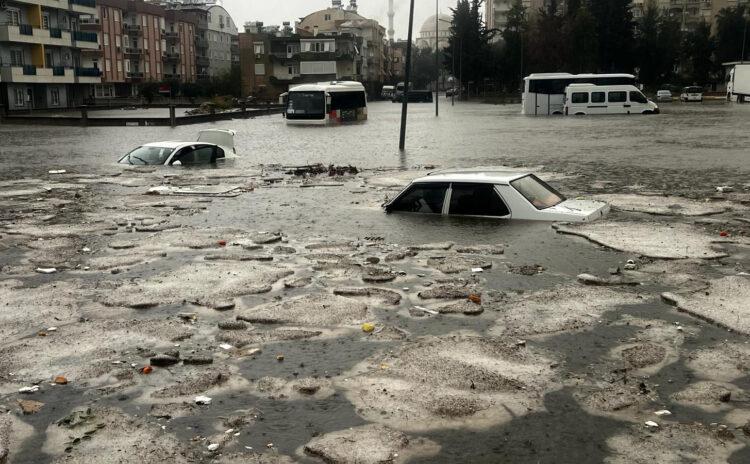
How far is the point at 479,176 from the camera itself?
13.4 metres

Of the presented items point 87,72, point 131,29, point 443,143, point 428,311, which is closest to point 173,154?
point 443,143

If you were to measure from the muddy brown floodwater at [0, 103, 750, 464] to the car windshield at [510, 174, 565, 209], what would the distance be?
30.1 inches

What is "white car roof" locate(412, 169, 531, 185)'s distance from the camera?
13242 mm

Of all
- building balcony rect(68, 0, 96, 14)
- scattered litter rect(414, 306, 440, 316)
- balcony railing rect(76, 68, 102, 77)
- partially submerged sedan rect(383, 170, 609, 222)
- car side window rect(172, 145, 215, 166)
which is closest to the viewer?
scattered litter rect(414, 306, 440, 316)

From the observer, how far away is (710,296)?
345 inches

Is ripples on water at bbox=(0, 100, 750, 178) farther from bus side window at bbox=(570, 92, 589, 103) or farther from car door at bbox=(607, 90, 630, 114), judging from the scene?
bus side window at bbox=(570, 92, 589, 103)

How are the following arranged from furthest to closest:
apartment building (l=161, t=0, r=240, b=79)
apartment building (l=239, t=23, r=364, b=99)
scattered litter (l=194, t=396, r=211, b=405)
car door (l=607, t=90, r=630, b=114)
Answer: apartment building (l=161, t=0, r=240, b=79)
apartment building (l=239, t=23, r=364, b=99)
car door (l=607, t=90, r=630, b=114)
scattered litter (l=194, t=396, r=211, b=405)

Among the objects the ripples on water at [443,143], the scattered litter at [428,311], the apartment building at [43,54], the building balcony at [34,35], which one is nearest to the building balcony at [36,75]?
the apartment building at [43,54]

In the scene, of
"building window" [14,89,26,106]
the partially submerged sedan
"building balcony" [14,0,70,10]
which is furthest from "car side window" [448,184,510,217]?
"building balcony" [14,0,70,10]

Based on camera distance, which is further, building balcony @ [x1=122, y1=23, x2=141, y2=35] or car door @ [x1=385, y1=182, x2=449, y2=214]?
building balcony @ [x1=122, y1=23, x2=141, y2=35]

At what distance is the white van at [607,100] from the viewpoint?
54906 mm

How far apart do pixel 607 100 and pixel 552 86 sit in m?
4.86

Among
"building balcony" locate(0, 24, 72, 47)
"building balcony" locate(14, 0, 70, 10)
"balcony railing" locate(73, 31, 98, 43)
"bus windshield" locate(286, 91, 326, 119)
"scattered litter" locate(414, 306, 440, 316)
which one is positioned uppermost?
"building balcony" locate(14, 0, 70, 10)

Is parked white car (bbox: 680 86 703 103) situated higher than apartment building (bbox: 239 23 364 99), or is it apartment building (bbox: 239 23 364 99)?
apartment building (bbox: 239 23 364 99)
